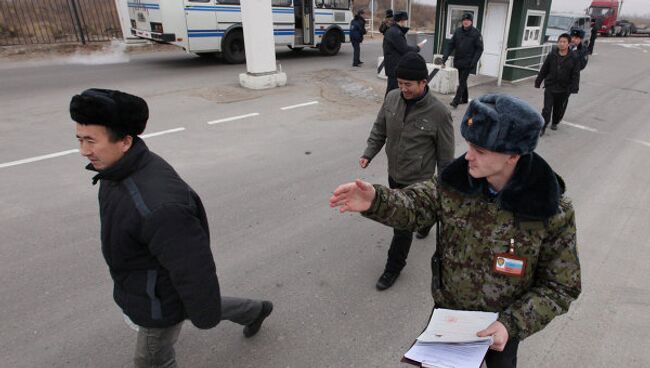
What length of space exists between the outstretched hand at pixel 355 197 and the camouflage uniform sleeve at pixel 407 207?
32 mm

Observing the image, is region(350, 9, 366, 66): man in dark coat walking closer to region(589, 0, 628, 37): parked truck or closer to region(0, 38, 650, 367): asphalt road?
region(0, 38, 650, 367): asphalt road

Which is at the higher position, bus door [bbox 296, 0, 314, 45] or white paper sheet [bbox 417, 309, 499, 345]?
bus door [bbox 296, 0, 314, 45]

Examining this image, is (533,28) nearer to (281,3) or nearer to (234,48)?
(281,3)

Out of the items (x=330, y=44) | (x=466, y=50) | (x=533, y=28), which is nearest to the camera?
(x=466, y=50)

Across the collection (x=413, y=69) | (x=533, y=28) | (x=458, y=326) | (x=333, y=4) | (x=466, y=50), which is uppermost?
(x=333, y=4)

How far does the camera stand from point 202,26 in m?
12.1

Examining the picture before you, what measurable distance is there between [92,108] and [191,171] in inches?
157

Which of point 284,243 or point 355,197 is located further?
point 284,243

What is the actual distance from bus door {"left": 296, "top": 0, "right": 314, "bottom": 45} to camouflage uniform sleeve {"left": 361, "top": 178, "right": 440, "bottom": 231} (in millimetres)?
14220

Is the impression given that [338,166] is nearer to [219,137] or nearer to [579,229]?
[219,137]

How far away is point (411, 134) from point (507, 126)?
1775mm

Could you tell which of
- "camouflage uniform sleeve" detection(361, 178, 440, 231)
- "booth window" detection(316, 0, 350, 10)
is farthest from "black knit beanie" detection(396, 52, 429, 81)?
"booth window" detection(316, 0, 350, 10)

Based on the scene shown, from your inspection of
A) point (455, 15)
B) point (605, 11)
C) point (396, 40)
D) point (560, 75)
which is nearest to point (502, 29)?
point (455, 15)

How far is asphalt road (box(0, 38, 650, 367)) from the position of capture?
9.32 ft
